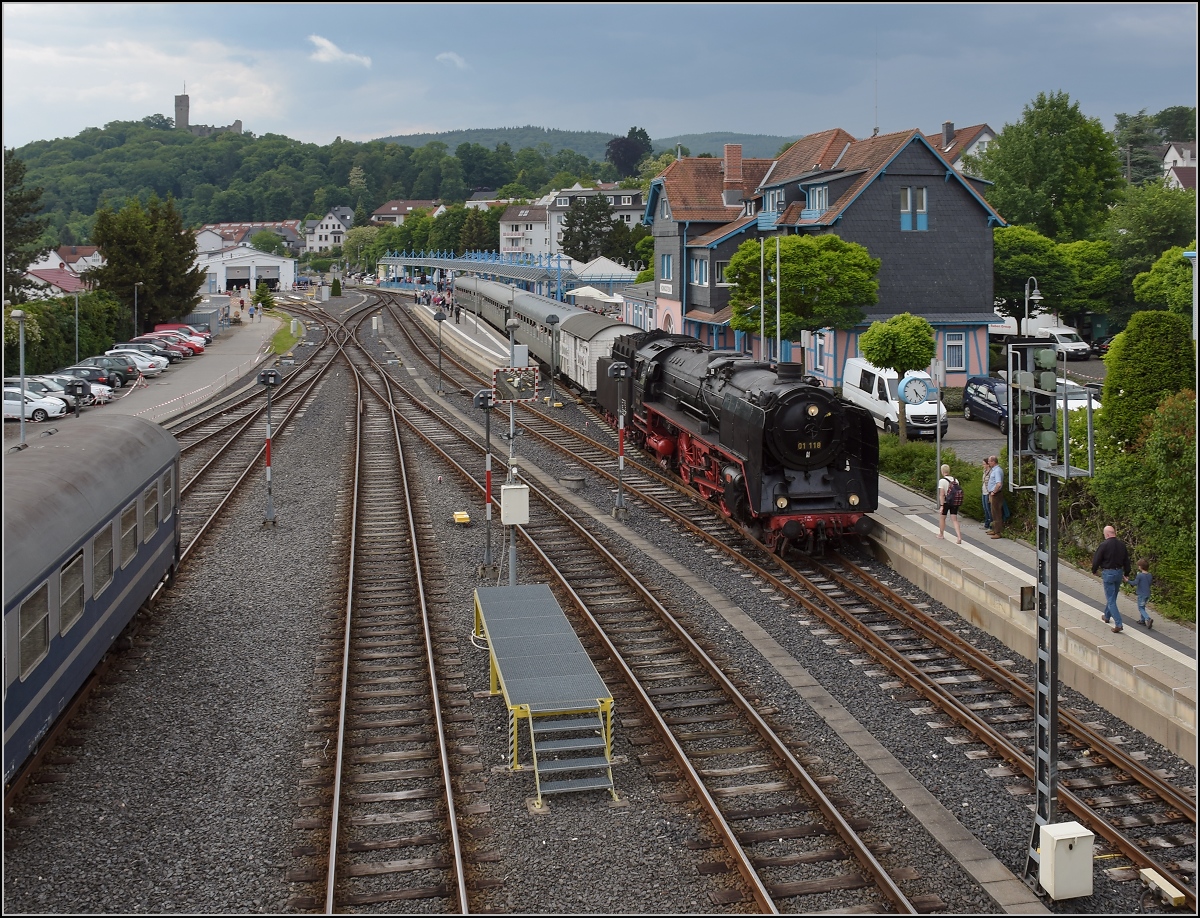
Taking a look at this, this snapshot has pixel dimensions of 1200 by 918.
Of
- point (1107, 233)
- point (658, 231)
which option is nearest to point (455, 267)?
point (658, 231)

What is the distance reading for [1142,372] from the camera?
18344mm

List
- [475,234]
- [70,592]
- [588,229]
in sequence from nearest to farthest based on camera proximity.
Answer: [70,592]
[588,229]
[475,234]

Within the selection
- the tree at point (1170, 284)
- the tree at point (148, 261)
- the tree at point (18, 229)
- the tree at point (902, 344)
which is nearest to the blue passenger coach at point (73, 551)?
the tree at point (902, 344)

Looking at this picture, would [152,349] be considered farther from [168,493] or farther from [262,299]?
[168,493]

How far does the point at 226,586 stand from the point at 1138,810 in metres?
13.5

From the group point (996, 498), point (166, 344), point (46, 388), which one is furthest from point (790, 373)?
point (166, 344)

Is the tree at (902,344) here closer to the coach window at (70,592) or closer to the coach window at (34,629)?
the coach window at (70,592)

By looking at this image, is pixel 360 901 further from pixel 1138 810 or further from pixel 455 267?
pixel 455 267

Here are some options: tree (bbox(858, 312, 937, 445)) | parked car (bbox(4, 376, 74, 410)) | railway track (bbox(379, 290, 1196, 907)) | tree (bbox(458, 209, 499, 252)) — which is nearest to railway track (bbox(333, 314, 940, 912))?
railway track (bbox(379, 290, 1196, 907))

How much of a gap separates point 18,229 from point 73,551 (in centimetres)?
4751

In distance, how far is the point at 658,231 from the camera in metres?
53.2

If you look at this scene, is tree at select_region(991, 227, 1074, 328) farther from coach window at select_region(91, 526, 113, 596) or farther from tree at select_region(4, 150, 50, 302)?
coach window at select_region(91, 526, 113, 596)

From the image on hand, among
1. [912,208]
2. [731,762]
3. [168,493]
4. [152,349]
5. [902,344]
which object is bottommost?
[731,762]

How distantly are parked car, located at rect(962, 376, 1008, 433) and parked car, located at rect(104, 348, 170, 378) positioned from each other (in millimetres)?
33907
